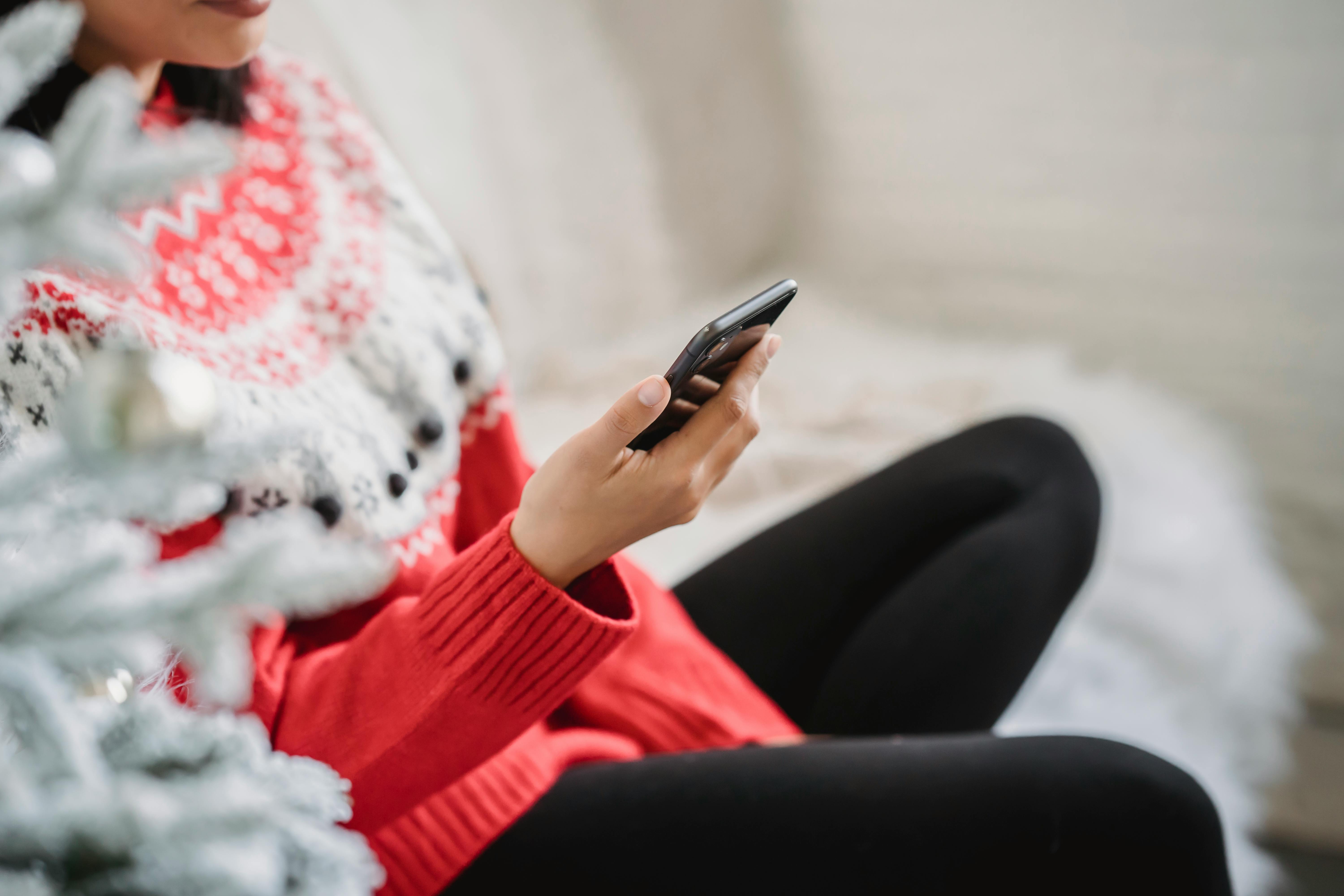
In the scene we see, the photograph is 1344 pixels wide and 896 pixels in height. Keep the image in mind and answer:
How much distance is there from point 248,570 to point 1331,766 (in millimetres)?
1116

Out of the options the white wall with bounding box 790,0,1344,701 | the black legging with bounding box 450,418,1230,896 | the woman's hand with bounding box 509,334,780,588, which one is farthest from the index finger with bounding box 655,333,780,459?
the white wall with bounding box 790,0,1344,701

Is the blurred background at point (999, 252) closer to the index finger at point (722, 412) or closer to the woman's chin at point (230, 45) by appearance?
the woman's chin at point (230, 45)

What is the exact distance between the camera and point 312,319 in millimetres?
583

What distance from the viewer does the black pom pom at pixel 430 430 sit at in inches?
23.6

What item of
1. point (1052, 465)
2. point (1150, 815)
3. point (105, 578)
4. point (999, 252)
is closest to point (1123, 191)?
point (999, 252)

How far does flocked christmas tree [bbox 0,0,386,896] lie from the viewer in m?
0.18

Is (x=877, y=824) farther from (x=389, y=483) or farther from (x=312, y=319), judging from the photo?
(x=312, y=319)

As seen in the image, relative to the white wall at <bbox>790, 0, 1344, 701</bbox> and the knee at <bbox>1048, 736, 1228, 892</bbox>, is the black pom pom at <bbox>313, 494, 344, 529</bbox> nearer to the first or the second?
the knee at <bbox>1048, 736, 1228, 892</bbox>

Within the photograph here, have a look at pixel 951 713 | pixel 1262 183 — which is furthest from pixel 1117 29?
pixel 951 713

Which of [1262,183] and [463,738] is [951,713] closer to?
[463,738]

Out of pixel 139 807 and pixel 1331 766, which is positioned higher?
pixel 139 807

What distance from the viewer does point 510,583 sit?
43cm

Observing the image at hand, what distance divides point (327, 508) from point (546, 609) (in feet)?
0.57

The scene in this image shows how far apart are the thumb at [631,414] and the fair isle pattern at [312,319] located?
18 centimetres
